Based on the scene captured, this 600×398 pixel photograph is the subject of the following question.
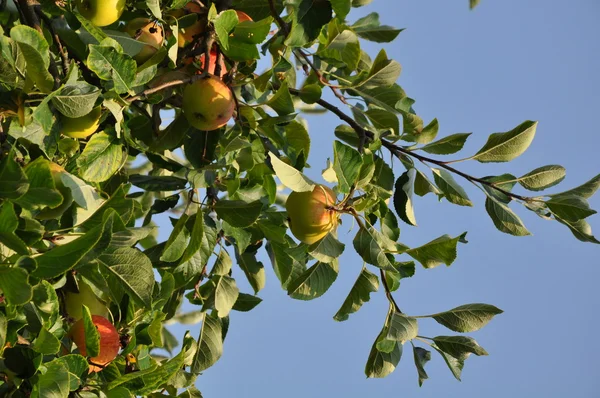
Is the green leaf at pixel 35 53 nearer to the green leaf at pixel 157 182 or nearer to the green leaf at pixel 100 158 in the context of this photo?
the green leaf at pixel 100 158

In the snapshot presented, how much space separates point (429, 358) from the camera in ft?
6.11

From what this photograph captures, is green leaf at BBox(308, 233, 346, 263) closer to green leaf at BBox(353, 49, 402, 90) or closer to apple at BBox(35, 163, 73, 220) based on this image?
green leaf at BBox(353, 49, 402, 90)

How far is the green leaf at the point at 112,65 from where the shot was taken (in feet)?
4.71

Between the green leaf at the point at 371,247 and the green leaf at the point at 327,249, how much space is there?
41 millimetres

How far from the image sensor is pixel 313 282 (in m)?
1.77

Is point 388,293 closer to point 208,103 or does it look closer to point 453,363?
point 453,363

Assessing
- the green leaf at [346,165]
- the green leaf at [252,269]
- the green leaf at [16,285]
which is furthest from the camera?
the green leaf at [252,269]

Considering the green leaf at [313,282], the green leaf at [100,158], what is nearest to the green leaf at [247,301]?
the green leaf at [313,282]

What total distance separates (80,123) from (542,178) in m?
1.13

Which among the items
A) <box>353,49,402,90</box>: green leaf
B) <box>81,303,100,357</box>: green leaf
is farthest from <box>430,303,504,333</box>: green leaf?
<box>81,303,100,357</box>: green leaf

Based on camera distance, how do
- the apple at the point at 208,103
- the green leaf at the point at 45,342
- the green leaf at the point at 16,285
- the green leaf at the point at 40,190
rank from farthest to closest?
the apple at the point at 208,103, the green leaf at the point at 45,342, the green leaf at the point at 40,190, the green leaf at the point at 16,285

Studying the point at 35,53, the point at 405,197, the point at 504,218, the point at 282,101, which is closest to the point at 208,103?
the point at 282,101

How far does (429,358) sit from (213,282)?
60cm

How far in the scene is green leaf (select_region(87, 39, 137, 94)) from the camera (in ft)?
4.71
